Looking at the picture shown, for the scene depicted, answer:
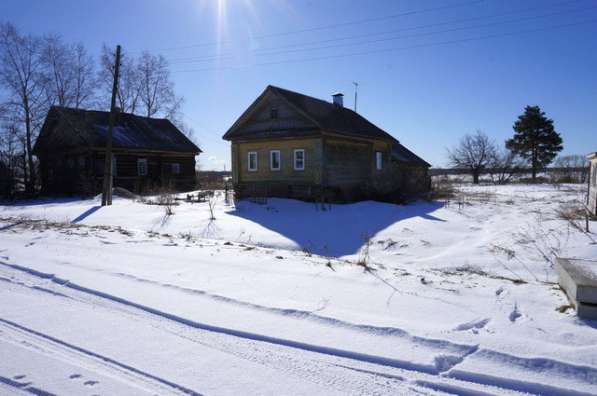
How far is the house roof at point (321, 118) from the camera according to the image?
18536 mm

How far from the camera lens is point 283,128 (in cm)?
1930

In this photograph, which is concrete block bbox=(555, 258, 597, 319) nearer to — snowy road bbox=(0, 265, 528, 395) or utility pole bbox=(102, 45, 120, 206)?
snowy road bbox=(0, 265, 528, 395)

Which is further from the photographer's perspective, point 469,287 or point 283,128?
point 283,128

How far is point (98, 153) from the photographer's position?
25.4m

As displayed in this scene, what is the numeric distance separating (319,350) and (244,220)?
10.1 metres

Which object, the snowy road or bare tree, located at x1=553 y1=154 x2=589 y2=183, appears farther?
bare tree, located at x1=553 y1=154 x2=589 y2=183

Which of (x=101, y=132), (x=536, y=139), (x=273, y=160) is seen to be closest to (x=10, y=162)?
(x=101, y=132)

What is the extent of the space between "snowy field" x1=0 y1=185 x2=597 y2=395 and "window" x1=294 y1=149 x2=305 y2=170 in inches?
463

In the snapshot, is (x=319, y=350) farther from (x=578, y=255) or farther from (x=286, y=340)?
(x=578, y=255)

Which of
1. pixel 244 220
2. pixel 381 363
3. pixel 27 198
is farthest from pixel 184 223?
pixel 27 198

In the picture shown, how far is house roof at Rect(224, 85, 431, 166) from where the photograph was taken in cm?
1854

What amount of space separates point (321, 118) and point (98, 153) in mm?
16813

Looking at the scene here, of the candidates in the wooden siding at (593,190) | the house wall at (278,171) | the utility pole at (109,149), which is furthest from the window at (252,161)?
the wooden siding at (593,190)

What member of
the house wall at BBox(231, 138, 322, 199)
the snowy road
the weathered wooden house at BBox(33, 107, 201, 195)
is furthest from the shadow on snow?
the weathered wooden house at BBox(33, 107, 201, 195)
